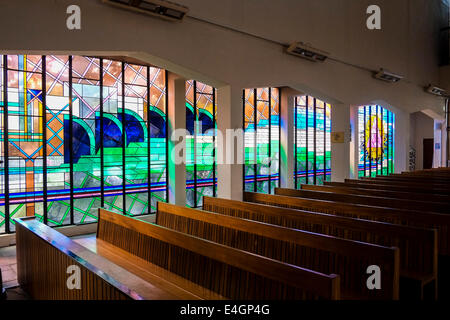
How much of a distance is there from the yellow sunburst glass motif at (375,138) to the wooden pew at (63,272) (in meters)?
10.9

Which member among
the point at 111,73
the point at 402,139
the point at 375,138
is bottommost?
the point at 402,139

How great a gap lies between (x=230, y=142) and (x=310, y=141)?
555 cm

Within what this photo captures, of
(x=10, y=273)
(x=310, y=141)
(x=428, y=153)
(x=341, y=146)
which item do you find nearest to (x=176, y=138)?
(x=341, y=146)

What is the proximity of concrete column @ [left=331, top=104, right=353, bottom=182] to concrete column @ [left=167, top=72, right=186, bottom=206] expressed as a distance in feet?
9.10

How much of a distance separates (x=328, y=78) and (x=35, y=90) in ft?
15.4

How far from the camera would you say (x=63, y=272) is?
1952mm

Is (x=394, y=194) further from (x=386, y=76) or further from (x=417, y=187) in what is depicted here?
Result: (x=386, y=76)

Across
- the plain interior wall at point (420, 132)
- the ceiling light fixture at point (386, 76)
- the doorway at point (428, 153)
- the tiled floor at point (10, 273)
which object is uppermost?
the ceiling light fixture at point (386, 76)

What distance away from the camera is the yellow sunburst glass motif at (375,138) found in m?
11.9

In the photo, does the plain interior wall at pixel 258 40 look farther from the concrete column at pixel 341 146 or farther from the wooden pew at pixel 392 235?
the wooden pew at pixel 392 235

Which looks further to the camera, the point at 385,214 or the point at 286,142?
the point at 286,142

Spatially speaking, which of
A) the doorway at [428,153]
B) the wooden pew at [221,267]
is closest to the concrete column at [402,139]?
the doorway at [428,153]

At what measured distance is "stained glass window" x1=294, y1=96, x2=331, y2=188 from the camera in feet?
31.0

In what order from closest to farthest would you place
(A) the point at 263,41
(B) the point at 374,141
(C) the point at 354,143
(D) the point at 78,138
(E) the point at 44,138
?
(A) the point at 263,41 < (E) the point at 44,138 < (D) the point at 78,138 < (C) the point at 354,143 < (B) the point at 374,141
